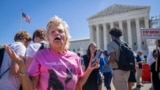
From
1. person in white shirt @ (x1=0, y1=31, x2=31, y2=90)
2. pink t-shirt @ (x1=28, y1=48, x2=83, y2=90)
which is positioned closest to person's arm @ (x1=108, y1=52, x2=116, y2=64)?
person in white shirt @ (x1=0, y1=31, x2=31, y2=90)

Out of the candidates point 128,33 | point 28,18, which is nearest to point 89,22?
point 128,33

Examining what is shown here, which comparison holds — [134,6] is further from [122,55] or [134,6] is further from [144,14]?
[122,55]

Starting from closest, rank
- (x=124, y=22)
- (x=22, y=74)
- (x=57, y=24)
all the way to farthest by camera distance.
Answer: (x=22, y=74) → (x=57, y=24) → (x=124, y=22)

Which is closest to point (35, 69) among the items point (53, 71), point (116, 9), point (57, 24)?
point (53, 71)

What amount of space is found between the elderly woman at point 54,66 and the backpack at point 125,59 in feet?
11.1

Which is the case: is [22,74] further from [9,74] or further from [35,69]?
[9,74]

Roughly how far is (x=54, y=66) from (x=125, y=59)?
12.4 ft

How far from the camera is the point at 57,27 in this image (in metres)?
2.46

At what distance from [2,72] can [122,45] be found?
3.18 meters

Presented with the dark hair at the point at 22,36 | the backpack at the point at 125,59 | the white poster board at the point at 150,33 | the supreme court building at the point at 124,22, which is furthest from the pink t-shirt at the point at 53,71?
the supreme court building at the point at 124,22

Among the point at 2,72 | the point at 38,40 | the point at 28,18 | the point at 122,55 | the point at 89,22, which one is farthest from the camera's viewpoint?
the point at 89,22

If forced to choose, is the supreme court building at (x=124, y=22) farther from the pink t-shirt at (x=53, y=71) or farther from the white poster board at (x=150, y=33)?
the pink t-shirt at (x=53, y=71)

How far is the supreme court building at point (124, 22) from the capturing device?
60.7m

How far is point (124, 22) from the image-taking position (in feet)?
213
